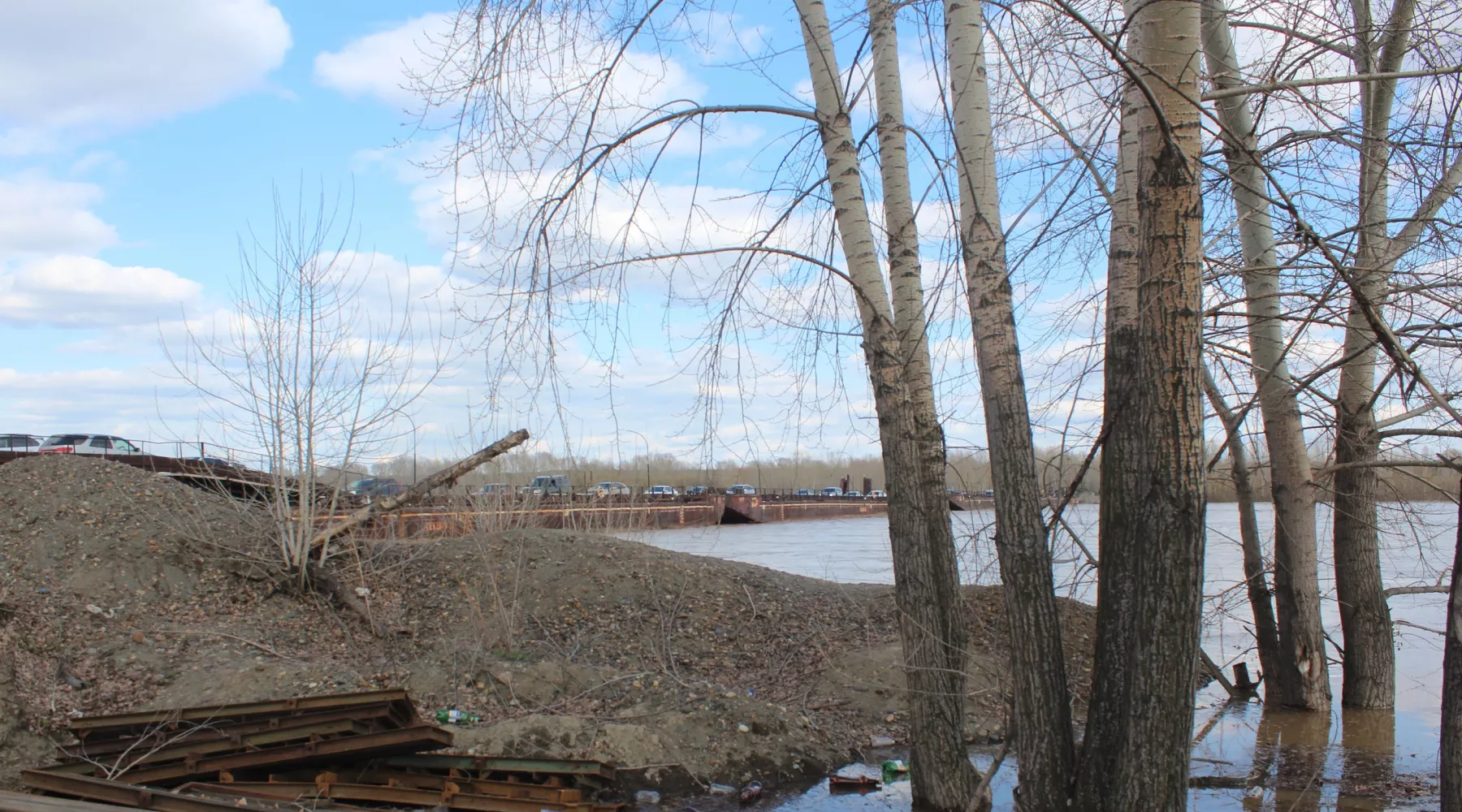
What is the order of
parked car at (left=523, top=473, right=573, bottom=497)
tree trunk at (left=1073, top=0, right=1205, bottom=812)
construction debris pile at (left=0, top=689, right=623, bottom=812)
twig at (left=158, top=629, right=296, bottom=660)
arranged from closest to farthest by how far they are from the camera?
tree trunk at (left=1073, top=0, right=1205, bottom=812) < construction debris pile at (left=0, top=689, right=623, bottom=812) < twig at (left=158, top=629, right=296, bottom=660) < parked car at (left=523, top=473, right=573, bottom=497)

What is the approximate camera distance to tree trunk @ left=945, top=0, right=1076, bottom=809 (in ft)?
15.1

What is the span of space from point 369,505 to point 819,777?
6382 mm

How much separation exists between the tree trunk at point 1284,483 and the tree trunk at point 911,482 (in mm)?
3249

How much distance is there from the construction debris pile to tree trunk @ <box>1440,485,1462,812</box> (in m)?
4.13

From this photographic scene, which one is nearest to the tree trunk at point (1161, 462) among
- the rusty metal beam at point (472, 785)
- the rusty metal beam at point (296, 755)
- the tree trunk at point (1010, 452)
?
the tree trunk at point (1010, 452)

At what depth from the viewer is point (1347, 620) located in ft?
27.7

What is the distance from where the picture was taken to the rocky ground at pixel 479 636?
23.2 feet

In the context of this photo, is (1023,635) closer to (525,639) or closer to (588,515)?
(525,639)

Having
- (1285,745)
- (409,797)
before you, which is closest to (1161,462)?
(409,797)

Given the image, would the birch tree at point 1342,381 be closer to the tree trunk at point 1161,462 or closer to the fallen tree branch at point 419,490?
the tree trunk at point 1161,462

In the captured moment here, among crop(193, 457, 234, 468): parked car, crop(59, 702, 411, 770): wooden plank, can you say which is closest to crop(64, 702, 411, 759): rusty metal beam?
crop(59, 702, 411, 770): wooden plank

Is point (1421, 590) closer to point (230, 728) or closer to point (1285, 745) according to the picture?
point (1285, 745)

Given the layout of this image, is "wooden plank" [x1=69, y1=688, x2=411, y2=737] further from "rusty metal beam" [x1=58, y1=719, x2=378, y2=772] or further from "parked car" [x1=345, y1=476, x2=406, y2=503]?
"parked car" [x1=345, y1=476, x2=406, y2=503]

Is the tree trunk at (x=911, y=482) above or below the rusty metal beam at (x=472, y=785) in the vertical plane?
above
